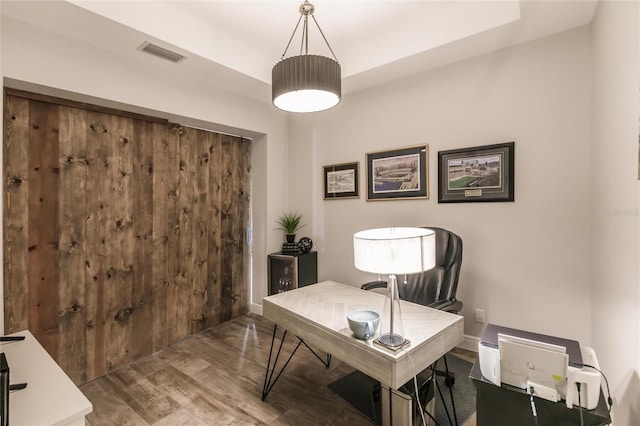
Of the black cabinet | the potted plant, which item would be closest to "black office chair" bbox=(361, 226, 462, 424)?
the black cabinet

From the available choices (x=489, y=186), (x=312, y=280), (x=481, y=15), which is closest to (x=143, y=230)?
(x=312, y=280)

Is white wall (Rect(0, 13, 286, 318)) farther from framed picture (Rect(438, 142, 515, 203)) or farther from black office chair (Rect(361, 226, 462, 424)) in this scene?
framed picture (Rect(438, 142, 515, 203))

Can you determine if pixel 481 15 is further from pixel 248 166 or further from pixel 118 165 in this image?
pixel 118 165

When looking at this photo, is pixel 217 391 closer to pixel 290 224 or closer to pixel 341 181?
pixel 290 224

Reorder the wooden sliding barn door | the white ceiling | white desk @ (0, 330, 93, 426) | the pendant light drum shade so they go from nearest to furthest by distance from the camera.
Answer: white desk @ (0, 330, 93, 426)
the pendant light drum shade
the white ceiling
the wooden sliding barn door

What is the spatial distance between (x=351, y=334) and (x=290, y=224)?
90.0 inches

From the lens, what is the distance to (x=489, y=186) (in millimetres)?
2498

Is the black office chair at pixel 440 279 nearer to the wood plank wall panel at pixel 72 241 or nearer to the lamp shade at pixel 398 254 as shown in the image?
the lamp shade at pixel 398 254

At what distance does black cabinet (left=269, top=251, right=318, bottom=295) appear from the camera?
3359mm

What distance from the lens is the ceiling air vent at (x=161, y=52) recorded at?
228cm

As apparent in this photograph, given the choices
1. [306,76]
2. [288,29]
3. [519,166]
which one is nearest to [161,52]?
[288,29]

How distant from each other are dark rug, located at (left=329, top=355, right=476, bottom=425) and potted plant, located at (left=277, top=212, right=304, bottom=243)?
→ 5.79ft

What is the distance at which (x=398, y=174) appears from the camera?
300 centimetres

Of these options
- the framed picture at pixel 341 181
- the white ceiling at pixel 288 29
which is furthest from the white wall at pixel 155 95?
the framed picture at pixel 341 181
